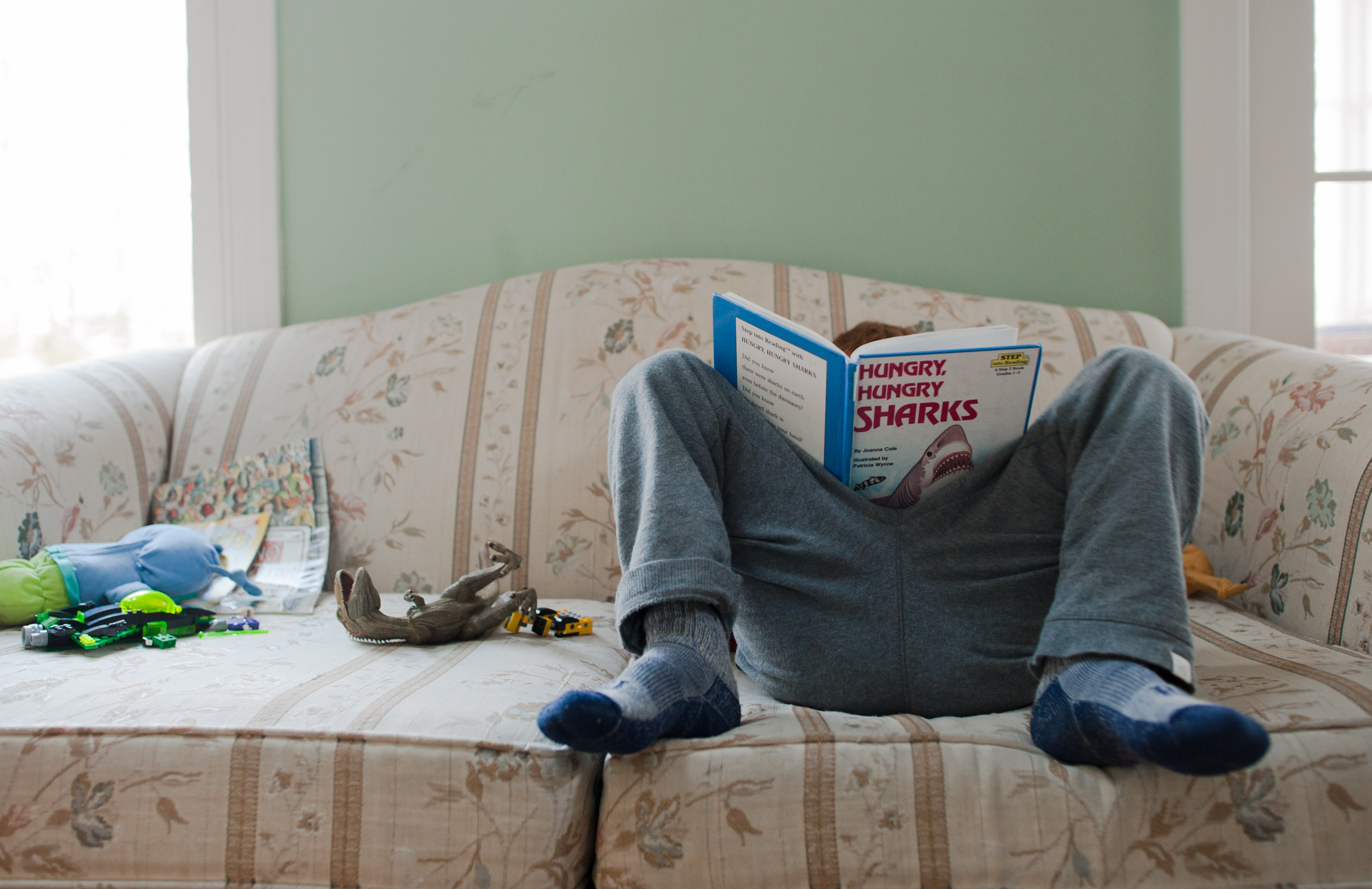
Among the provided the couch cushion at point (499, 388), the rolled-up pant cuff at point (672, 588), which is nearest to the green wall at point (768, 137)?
the couch cushion at point (499, 388)

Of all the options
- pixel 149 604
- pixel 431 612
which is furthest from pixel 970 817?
pixel 149 604

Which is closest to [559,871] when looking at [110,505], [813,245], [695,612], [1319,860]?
[695,612]

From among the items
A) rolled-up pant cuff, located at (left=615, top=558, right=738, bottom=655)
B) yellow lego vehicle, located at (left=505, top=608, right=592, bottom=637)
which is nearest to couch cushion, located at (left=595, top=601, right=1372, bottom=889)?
rolled-up pant cuff, located at (left=615, top=558, right=738, bottom=655)

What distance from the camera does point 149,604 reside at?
981 mm

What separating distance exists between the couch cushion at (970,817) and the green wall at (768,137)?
1.09 meters

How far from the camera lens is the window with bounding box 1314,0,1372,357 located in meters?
1.58

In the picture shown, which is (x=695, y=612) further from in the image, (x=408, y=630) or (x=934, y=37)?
(x=934, y=37)

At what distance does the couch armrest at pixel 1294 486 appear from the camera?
0.90 m

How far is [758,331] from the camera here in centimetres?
82

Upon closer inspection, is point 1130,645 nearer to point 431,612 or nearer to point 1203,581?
point 1203,581

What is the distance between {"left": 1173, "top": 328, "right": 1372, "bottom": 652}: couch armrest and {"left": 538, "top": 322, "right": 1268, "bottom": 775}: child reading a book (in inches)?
11.3

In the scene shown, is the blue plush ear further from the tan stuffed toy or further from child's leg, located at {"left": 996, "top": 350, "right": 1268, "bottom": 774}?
the tan stuffed toy

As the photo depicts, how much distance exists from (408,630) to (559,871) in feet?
1.31

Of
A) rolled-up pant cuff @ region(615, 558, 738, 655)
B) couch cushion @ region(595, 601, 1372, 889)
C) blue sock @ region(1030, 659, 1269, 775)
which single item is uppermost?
rolled-up pant cuff @ region(615, 558, 738, 655)
